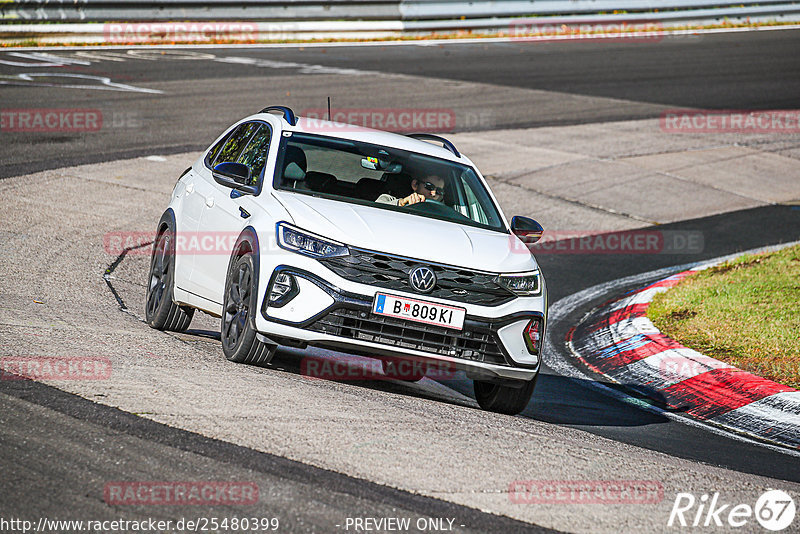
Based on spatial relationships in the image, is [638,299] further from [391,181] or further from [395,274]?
[395,274]

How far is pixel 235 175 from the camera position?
24.4 feet

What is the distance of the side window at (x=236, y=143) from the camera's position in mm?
8398

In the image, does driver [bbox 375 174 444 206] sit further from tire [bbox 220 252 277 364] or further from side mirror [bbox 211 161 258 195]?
tire [bbox 220 252 277 364]

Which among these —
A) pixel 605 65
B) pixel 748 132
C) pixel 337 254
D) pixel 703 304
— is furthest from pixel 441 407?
pixel 605 65

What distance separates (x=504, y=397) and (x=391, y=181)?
5.82 ft

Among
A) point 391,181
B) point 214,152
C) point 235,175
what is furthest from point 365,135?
point 214,152

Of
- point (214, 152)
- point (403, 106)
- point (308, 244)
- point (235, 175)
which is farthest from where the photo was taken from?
point (403, 106)

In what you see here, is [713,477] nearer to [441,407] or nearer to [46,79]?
[441,407]

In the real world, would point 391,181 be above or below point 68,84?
below

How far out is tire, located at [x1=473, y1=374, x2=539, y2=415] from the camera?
717cm

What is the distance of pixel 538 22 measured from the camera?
32.7 m

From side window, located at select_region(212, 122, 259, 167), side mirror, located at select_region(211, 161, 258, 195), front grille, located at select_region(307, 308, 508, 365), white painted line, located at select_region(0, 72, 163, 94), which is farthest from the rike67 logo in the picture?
white painted line, located at select_region(0, 72, 163, 94)

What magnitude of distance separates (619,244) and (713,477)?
8.33 m

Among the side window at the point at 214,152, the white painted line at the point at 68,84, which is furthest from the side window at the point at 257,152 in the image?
the white painted line at the point at 68,84
